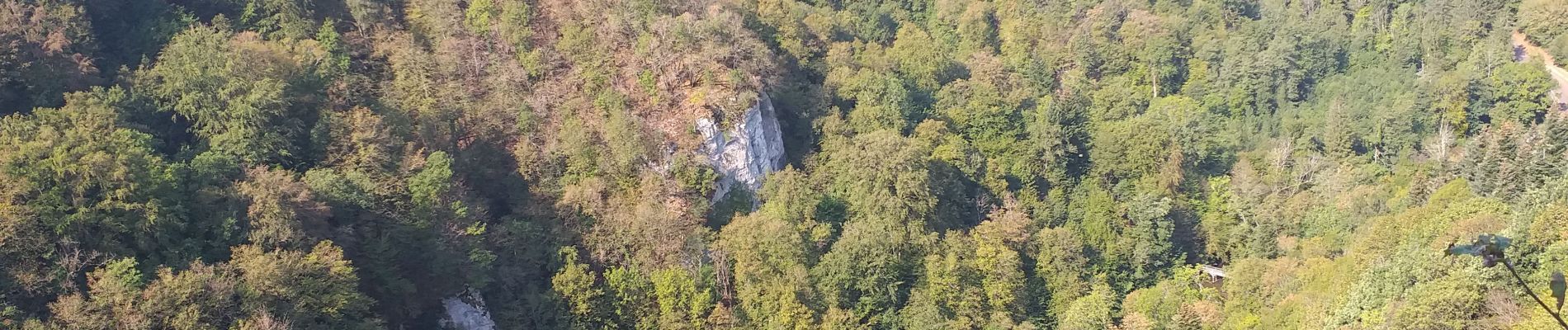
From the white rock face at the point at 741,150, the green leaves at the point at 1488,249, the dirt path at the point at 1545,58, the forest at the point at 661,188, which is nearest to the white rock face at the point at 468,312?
the forest at the point at 661,188

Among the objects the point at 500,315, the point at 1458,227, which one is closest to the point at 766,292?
the point at 500,315

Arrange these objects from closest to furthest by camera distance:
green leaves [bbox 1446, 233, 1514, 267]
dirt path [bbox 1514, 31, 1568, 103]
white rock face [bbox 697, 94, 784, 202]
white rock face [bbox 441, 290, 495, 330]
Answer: green leaves [bbox 1446, 233, 1514, 267] → white rock face [bbox 441, 290, 495, 330] → white rock face [bbox 697, 94, 784, 202] → dirt path [bbox 1514, 31, 1568, 103]

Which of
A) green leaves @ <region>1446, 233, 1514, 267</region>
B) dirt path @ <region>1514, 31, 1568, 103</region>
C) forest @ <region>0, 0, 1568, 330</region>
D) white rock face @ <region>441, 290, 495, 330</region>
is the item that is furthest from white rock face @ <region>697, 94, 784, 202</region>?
dirt path @ <region>1514, 31, 1568, 103</region>

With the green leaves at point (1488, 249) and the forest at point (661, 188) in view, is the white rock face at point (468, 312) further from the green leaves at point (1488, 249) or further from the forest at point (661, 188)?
the green leaves at point (1488, 249)

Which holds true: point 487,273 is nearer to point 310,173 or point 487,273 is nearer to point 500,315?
point 500,315

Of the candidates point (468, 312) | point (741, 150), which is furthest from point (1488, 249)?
point (741, 150)

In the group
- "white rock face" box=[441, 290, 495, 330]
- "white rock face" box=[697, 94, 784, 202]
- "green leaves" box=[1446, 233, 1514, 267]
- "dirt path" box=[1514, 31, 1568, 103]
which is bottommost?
"dirt path" box=[1514, 31, 1568, 103]

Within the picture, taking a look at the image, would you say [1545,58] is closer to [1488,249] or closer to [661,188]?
[661,188]

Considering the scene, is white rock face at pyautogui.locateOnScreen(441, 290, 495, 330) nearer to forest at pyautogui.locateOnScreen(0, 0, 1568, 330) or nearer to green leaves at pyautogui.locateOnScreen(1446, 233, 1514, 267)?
forest at pyautogui.locateOnScreen(0, 0, 1568, 330)
